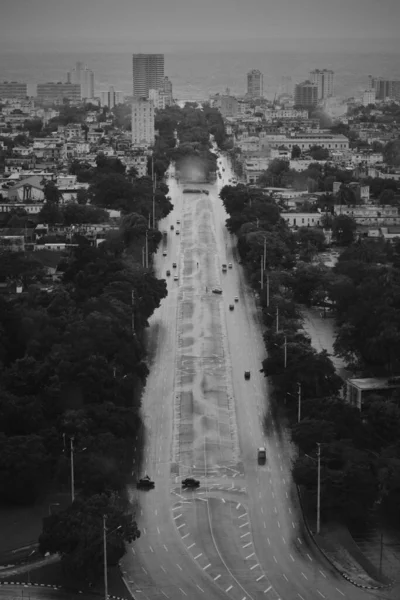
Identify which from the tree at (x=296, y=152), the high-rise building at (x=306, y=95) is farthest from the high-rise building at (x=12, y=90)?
the tree at (x=296, y=152)

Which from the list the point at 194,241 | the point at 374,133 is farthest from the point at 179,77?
the point at 194,241

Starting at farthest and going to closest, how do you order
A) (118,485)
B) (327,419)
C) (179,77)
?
(179,77) → (327,419) → (118,485)

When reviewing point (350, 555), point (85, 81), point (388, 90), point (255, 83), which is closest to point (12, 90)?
point (85, 81)

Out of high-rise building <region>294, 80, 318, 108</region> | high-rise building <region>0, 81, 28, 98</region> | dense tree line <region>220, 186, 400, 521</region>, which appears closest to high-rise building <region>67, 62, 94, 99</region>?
high-rise building <region>0, 81, 28, 98</region>

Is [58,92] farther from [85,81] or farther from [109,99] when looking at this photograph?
[85,81]

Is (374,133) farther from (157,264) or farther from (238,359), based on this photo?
(238,359)

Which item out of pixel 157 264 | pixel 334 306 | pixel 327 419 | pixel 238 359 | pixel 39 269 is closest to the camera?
pixel 327 419
